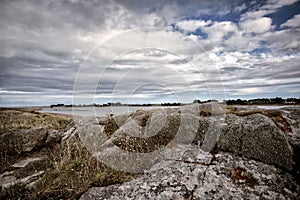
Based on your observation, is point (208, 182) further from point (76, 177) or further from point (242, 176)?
point (76, 177)

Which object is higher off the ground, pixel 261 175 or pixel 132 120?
pixel 132 120

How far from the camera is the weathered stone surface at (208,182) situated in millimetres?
4340

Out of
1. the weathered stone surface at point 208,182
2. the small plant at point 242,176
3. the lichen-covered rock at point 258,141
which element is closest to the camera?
the weathered stone surface at point 208,182

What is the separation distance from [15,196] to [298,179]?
7.05m

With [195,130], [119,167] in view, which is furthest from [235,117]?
[119,167]

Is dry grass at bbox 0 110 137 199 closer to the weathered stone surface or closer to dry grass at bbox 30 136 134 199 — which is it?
dry grass at bbox 30 136 134 199

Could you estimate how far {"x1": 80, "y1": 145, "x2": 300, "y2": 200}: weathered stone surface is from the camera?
4340mm

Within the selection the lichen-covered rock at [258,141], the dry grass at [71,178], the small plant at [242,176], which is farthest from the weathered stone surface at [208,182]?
the dry grass at [71,178]

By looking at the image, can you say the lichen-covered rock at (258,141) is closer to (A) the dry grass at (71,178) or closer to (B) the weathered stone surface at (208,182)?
(B) the weathered stone surface at (208,182)

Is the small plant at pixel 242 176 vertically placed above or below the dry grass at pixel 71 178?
above

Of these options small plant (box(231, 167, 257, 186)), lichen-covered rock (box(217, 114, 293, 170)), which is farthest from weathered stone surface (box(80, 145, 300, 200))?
lichen-covered rock (box(217, 114, 293, 170))

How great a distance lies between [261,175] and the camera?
15.4 ft

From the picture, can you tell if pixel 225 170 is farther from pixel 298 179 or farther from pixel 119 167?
pixel 119 167

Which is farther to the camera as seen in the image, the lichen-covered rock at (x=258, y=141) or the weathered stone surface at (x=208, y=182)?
the lichen-covered rock at (x=258, y=141)
